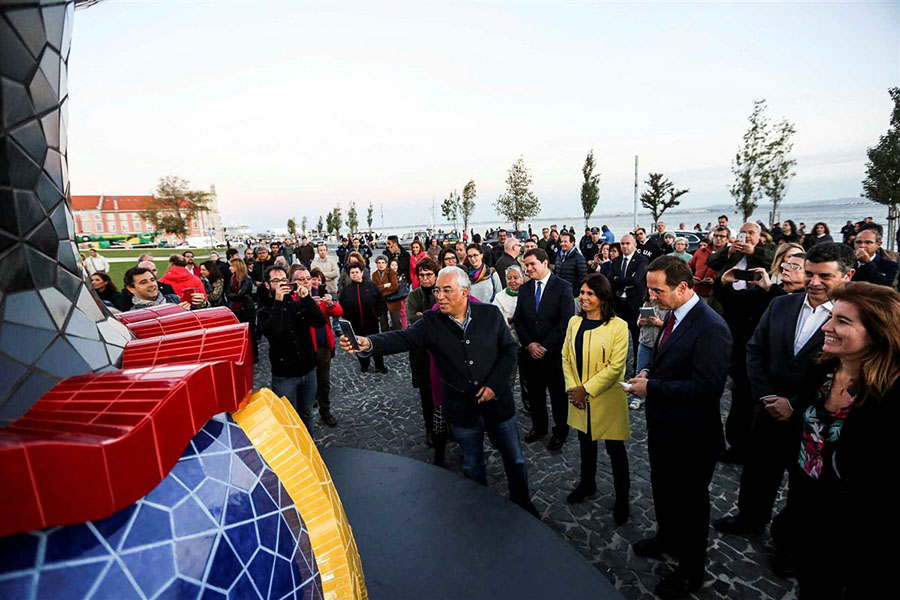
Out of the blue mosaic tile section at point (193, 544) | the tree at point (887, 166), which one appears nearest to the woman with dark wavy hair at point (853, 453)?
the blue mosaic tile section at point (193, 544)

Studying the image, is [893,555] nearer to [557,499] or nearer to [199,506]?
[557,499]

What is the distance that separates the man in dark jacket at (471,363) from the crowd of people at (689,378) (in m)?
0.01

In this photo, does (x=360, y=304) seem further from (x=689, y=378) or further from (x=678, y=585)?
(x=678, y=585)

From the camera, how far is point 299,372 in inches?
183

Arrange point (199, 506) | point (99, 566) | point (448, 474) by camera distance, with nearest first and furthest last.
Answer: point (99, 566) → point (199, 506) → point (448, 474)

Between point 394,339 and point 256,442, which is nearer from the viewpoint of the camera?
point 256,442

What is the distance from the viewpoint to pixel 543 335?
203 inches

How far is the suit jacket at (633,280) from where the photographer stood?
7265 mm

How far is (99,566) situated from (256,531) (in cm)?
31

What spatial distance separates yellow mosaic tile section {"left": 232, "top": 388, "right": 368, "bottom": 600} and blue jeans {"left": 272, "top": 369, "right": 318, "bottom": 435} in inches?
139

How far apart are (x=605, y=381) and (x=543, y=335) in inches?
57.1

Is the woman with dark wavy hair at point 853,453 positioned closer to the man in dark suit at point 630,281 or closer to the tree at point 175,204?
the man in dark suit at point 630,281

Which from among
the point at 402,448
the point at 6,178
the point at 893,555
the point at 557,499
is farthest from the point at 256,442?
the point at 402,448

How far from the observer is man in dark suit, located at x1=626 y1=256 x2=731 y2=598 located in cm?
284
